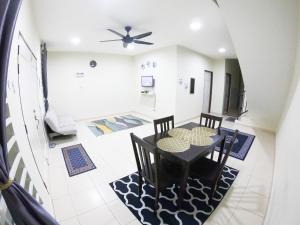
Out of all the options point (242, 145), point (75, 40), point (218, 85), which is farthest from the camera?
point (218, 85)

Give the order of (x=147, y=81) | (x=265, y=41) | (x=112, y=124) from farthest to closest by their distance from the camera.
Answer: (x=147, y=81) < (x=112, y=124) < (x=265, y=41)

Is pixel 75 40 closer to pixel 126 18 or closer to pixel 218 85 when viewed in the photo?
pixel 126 18

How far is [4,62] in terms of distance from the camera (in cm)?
77

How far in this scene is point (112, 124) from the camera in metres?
5.03

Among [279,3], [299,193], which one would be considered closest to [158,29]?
[279,3]

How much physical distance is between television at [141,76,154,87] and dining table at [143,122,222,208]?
3.41 m

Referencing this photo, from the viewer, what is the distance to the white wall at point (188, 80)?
16.1 ft

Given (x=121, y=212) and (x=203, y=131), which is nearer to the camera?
(x=121, y=212)

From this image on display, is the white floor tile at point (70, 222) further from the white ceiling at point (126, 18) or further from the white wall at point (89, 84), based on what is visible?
the white wall at point (89, 84)

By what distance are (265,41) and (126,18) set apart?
7.50 ft

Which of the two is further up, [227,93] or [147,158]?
[227,93]

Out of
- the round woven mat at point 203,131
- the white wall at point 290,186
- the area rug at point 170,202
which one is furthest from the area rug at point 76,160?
the white wall at point 290,186

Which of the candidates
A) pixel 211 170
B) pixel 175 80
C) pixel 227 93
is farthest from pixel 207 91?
pixel 211 170

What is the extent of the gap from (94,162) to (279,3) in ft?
11.3
